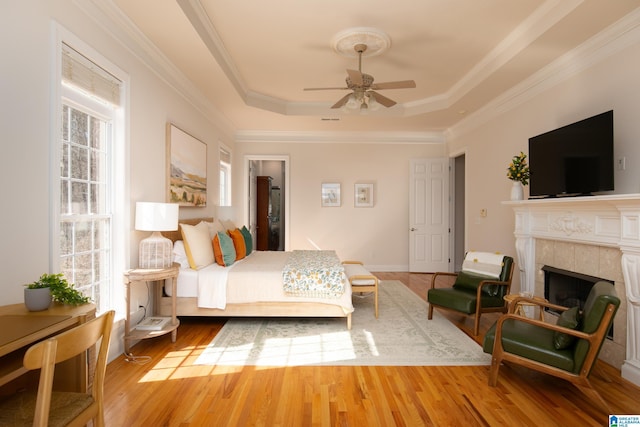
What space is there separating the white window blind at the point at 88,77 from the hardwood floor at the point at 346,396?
2216 millimetres

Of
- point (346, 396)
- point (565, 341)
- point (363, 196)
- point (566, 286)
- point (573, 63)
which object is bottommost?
point (346, 396)

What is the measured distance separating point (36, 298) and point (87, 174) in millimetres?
1335

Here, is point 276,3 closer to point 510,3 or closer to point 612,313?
point 510,3

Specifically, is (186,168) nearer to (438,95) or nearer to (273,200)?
(438,95)

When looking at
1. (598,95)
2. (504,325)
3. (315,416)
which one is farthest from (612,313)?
(598,95)

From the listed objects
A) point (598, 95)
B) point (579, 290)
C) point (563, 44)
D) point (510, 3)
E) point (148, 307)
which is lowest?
point (148, 307)

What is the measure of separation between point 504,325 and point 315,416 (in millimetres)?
1646

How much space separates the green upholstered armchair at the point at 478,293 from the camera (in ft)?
11.8

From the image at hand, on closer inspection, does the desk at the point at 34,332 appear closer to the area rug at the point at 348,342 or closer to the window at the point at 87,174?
the window at the point at 87,174

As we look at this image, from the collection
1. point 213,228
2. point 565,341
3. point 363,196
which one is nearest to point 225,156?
point 213,228

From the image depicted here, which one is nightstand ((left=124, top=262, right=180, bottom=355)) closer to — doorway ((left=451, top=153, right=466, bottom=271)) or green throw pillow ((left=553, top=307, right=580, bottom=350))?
green throw pillow ((left=553, top=307, right=580, bottom=350))

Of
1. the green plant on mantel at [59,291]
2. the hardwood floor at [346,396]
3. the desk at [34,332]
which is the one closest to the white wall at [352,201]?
the hardwood floor at [346,396]

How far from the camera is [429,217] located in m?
6.91

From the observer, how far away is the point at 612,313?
2150 millimetres
